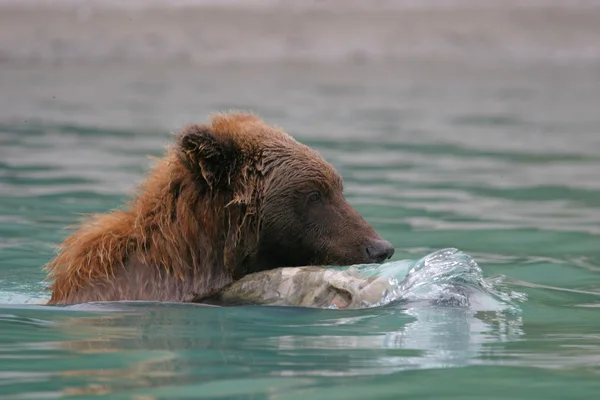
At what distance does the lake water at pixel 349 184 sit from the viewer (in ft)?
18.9

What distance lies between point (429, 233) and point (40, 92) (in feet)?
43.3

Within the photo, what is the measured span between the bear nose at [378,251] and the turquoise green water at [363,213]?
0.41 m

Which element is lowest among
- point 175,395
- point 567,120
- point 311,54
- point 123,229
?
point 175,395

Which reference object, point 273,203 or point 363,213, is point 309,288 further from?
point 363,213

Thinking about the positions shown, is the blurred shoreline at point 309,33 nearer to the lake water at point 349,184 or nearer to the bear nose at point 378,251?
the lake water at point 349,184

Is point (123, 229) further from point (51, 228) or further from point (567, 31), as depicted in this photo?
point (567, 31)

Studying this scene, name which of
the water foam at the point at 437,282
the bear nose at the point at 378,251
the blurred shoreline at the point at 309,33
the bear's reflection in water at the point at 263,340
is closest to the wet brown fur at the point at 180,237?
the bear's reflection in water at the point at 263,340

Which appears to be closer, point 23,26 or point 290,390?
point 290,390

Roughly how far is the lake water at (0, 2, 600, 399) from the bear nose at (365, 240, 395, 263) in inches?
13.9

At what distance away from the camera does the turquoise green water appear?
18.6 feet

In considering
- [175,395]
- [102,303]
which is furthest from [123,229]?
[175,395]

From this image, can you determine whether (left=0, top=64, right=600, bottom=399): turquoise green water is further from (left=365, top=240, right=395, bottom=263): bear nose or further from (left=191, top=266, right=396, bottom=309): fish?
(left=365, top=240, right=395, bottom=263): bear nose

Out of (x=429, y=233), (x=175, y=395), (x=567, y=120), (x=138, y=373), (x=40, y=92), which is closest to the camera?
Result: (x=175, y=395)

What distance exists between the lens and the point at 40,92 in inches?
887
